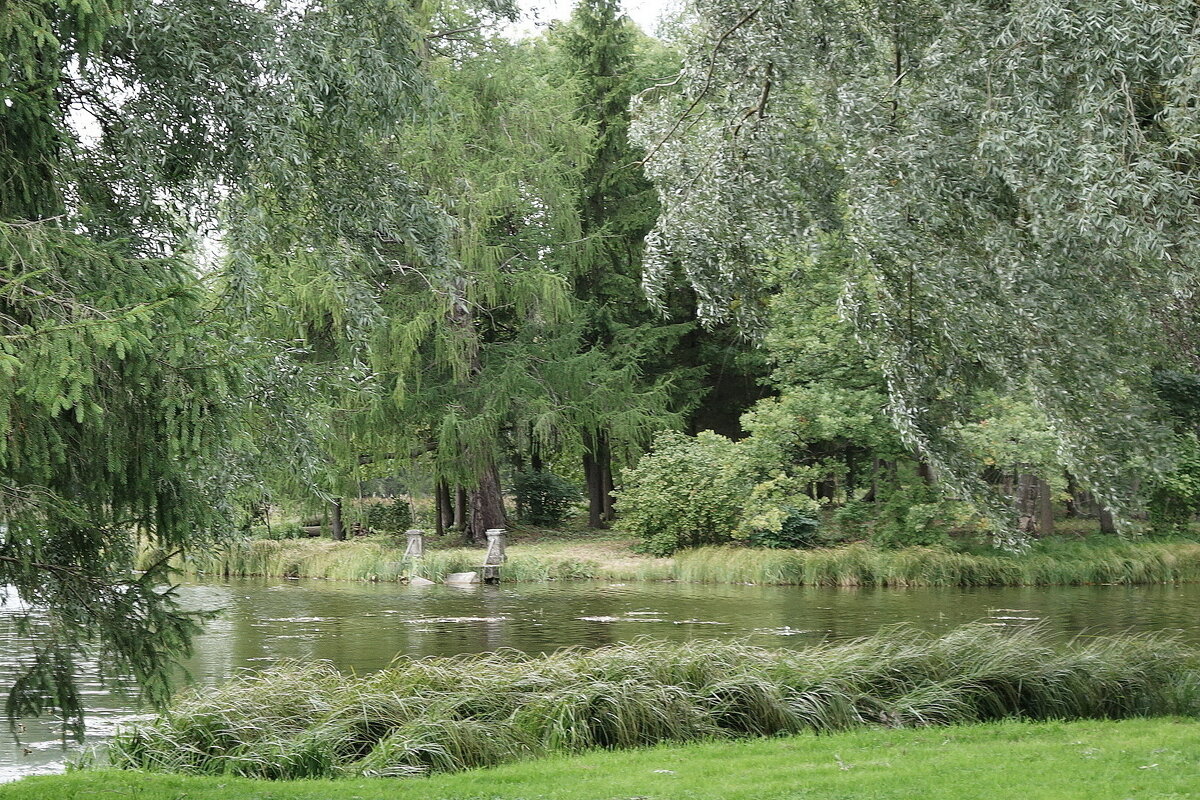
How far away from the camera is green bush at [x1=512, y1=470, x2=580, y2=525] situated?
1298 inches

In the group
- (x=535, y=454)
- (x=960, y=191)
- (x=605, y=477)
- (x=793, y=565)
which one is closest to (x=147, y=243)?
(x=960, y=191)

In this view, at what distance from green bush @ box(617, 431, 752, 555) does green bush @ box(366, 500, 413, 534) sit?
27.8 ft

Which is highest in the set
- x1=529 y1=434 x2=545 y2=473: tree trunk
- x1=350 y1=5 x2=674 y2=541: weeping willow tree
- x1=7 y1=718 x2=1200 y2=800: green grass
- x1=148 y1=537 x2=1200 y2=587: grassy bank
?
x1=350 y1=5 x2=674 y2=541: weeping willow tree

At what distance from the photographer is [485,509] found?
29781mm

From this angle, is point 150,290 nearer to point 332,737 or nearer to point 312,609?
point 332,737

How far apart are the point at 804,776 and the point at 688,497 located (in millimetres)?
18709

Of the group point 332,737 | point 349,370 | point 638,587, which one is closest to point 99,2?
point 349,370

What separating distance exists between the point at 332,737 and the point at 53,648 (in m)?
3.02

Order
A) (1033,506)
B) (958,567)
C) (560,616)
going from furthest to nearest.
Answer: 1. (1033,506)
2. (958,567)
3. (560,616)

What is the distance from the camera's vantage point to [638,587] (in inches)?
913

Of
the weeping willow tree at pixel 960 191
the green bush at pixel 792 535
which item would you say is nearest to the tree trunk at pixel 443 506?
the green bush at pixel 792 535

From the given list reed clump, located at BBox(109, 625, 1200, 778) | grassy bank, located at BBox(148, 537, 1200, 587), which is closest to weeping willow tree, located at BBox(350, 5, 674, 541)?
grassy bank, located at BBox(148, 537, 1200, 587)

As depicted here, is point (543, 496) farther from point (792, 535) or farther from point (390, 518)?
point (792, 535)

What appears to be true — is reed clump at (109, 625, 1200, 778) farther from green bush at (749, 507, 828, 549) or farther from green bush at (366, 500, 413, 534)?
green bush at (366, 500, 413, 534)
